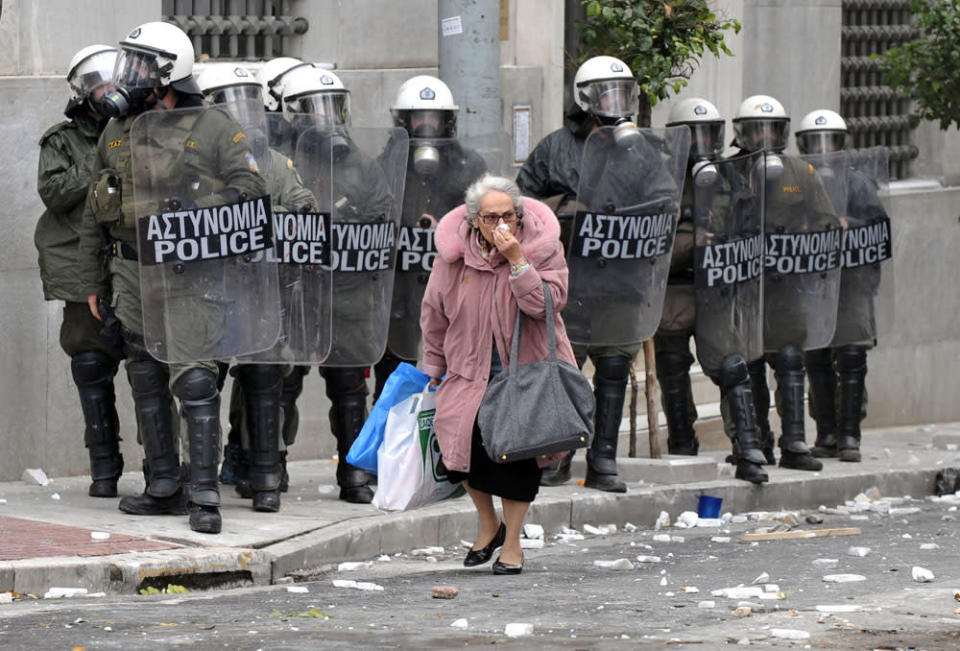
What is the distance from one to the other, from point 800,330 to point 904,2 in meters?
5.42

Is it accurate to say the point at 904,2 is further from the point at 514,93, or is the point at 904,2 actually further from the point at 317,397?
the point at 317,397

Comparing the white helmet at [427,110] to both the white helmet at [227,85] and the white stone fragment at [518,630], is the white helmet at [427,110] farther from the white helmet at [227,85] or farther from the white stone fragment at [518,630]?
the white stone fragment at [518,630]

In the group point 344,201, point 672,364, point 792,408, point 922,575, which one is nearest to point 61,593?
point 344,201

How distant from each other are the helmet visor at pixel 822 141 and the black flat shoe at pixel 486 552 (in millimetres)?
4219

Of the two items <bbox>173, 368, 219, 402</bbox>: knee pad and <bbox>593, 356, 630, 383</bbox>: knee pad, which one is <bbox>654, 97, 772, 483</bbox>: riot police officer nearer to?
<bbox>593, 356, 630, 383</bbox>: knee pad

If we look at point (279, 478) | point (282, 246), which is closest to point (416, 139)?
point (282, 246)

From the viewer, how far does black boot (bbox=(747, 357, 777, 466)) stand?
11.1 meters

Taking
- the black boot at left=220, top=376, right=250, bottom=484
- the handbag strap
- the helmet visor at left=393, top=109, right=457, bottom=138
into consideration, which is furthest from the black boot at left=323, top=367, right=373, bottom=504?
the handbag strap

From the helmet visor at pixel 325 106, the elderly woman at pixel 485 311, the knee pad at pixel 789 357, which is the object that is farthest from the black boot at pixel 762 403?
the elderly woman at pixel 485 311

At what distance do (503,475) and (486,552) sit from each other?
16.8 inches

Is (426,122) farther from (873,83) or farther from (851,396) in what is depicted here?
(873,83)

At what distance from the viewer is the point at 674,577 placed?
7.86 metres

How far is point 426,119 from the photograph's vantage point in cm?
924

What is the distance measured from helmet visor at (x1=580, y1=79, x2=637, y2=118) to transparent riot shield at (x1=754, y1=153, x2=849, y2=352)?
1.24 metres
